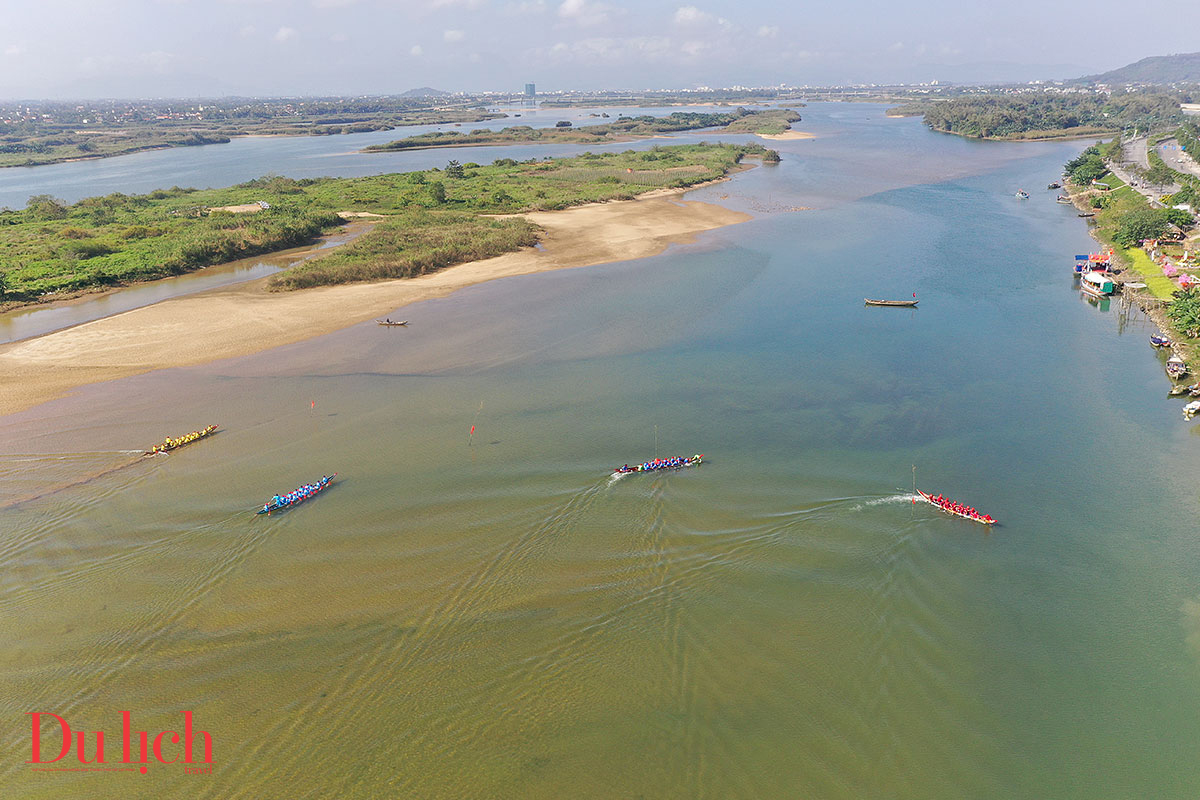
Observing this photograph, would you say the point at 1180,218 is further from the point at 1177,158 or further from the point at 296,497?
the point at 296,497

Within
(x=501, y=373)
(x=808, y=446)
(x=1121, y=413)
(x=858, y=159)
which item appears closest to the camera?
(x=808, y=446)

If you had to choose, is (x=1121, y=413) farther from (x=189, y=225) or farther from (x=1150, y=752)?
(x=189, y=225)

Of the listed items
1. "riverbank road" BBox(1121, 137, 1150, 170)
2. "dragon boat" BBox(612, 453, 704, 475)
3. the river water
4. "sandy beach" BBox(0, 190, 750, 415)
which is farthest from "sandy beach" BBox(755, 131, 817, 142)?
"dragon boat" BBox(612, 453, 704, 475)

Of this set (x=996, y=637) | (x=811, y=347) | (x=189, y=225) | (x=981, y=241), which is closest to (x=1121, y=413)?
(x=811, y=347)

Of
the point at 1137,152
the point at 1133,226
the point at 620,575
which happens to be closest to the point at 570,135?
the point at 1137,152

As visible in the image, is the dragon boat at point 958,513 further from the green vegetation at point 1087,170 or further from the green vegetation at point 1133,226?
the green vegetation at point 1087,170

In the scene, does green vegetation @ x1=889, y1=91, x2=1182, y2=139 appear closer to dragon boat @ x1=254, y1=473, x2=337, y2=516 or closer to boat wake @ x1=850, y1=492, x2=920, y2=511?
boat wake @ x1=850, y1=492, x2=920, y2=511

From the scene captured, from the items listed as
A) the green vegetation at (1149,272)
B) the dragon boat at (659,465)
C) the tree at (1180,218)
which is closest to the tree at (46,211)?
the dragon boat at (659,465)
